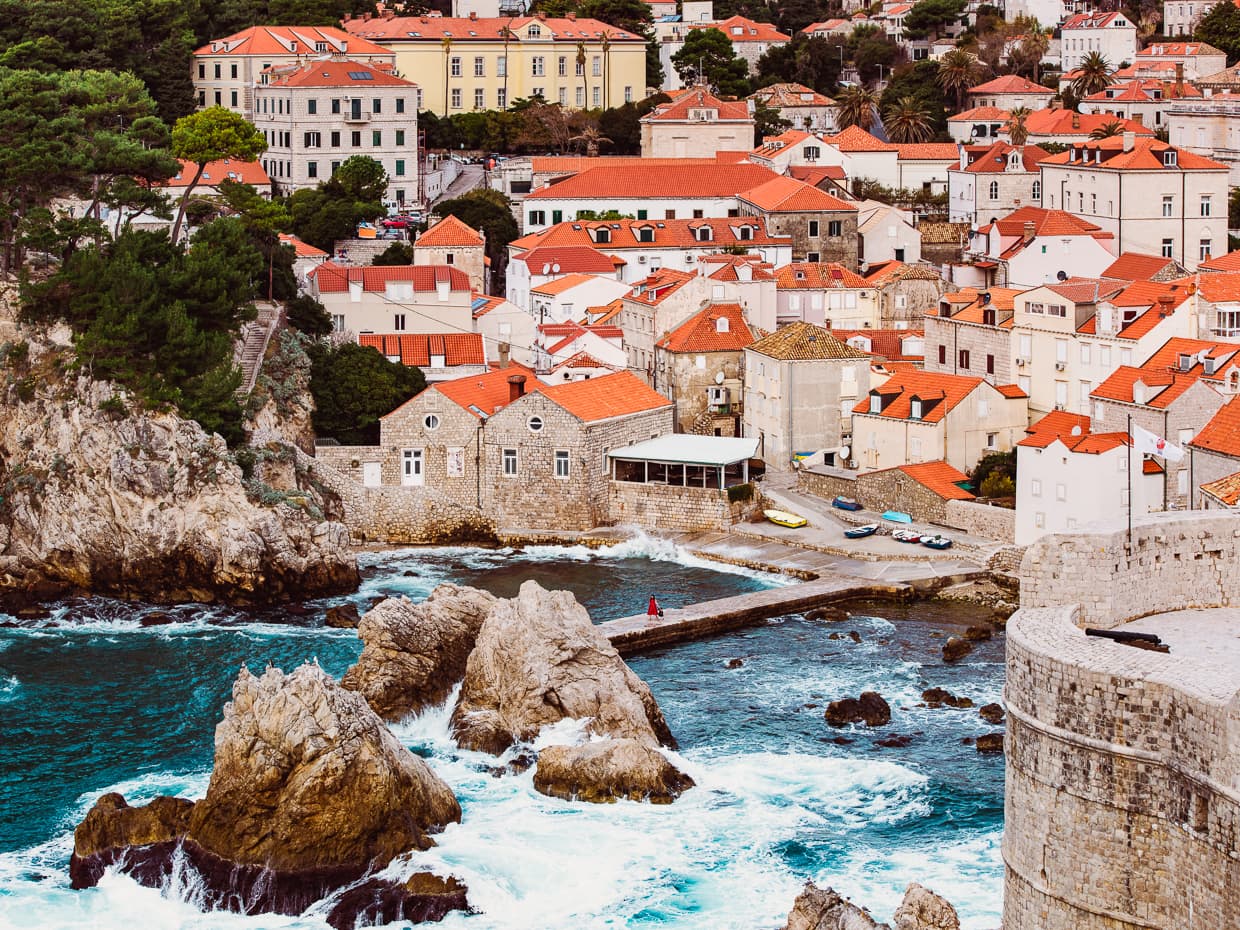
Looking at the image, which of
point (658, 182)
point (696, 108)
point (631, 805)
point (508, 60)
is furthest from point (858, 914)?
point (508, 60)

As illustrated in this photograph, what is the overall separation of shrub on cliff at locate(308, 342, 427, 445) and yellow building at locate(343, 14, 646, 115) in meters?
49.9

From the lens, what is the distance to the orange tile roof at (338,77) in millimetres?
95750

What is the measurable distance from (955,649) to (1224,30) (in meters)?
84.4

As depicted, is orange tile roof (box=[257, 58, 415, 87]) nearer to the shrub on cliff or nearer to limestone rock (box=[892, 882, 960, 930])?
the shrub on cliff

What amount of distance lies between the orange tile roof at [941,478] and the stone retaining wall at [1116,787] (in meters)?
38.7

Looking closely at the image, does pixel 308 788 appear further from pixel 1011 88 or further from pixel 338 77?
pixel 1011 88

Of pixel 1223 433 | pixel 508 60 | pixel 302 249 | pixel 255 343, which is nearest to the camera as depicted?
pixel 1223 433

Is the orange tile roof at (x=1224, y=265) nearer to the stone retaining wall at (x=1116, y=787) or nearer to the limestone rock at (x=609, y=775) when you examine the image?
the limestone rock at (x=609, y=775)

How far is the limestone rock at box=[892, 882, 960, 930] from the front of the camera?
998 inches

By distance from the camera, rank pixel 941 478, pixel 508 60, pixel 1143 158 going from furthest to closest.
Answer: pixel 508 60 < pixel 1143 158 < pixel 941 478

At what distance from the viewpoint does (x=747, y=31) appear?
435ft

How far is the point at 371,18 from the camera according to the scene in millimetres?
120188

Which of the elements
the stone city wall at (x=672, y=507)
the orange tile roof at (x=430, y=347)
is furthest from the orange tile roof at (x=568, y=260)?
the stone city wall at (x=672, y=507)

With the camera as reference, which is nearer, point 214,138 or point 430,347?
point 430,347
